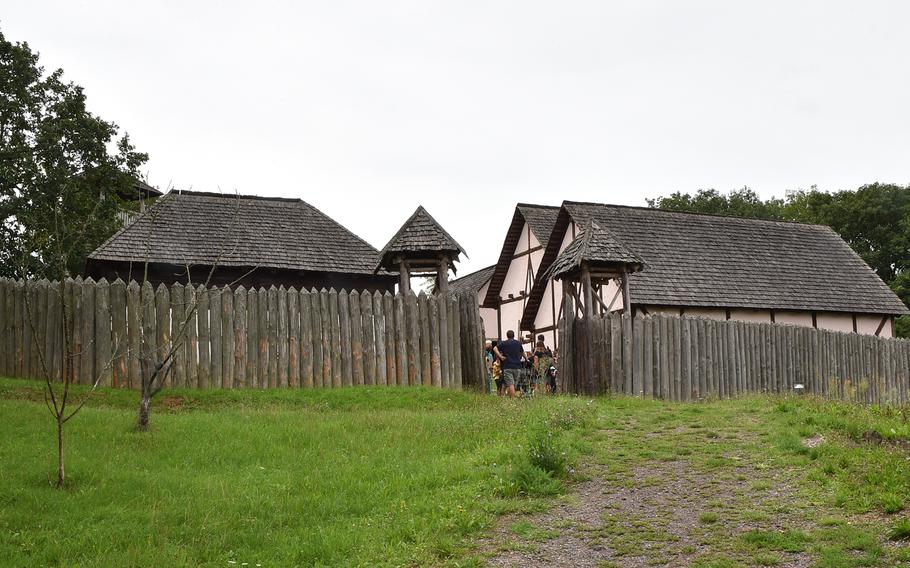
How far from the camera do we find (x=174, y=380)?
16.0 m

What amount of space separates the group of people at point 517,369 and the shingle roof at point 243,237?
21.8ft

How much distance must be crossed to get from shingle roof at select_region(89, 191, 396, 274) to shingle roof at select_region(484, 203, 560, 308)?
601 cm

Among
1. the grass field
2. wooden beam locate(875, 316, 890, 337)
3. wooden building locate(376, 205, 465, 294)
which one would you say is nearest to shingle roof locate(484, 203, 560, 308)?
wooden building locate(376, 205, 465, 294)

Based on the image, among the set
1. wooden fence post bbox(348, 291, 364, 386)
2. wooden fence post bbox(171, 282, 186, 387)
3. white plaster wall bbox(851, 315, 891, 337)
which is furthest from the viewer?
white plaster wall bbox(851, 315, 891, 337)

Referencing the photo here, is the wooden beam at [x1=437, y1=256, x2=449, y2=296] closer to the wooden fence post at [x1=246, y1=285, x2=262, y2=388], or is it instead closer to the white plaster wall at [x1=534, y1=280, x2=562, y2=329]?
the wooden fence post at [x1=246, y1=285, x2=262, y2=388]

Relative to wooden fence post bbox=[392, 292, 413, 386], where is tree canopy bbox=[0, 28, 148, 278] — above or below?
above

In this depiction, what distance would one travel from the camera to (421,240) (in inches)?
762

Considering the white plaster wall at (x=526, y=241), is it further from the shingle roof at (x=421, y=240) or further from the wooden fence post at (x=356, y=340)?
the wooden fence post at (x=356, y=340)

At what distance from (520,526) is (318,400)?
768 centimetres

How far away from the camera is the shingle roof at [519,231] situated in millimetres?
Answer: 30891

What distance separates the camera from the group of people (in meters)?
18.3

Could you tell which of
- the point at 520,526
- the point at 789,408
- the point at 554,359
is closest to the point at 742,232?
the point at 554,359

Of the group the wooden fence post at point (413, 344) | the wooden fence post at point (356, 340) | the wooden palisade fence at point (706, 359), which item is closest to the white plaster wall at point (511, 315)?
the wooden palisade fence at point (706, 359)

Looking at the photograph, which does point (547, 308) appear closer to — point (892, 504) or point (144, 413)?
point (144, 413)
